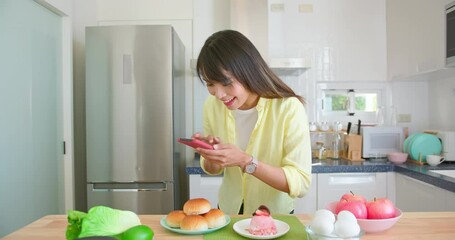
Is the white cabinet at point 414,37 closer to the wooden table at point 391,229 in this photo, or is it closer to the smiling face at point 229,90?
the wooden table at point 391,229

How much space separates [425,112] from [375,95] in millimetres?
444

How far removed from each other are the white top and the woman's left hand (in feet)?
0.96

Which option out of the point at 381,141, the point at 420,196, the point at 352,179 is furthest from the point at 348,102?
the point at 420,196

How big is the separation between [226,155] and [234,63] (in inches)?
11.9

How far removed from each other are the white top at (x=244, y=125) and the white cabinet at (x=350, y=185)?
4.68ft

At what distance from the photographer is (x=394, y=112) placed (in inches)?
130

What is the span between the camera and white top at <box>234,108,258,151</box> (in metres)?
1.46

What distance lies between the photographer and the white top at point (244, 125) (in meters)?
1.46

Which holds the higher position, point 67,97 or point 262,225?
point 67,97

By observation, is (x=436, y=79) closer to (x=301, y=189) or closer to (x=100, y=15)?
Answer: (x=301, y=189)

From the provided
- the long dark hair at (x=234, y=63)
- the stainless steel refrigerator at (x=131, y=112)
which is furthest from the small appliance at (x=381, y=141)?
the long dark hair at (x=234, y=63)

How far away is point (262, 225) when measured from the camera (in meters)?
1.02

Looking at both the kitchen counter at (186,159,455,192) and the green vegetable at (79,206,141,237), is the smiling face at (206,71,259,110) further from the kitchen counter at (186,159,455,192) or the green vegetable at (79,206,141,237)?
the kitchen counter at (186,159,455,192)

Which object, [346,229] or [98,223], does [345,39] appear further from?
[98,223]
